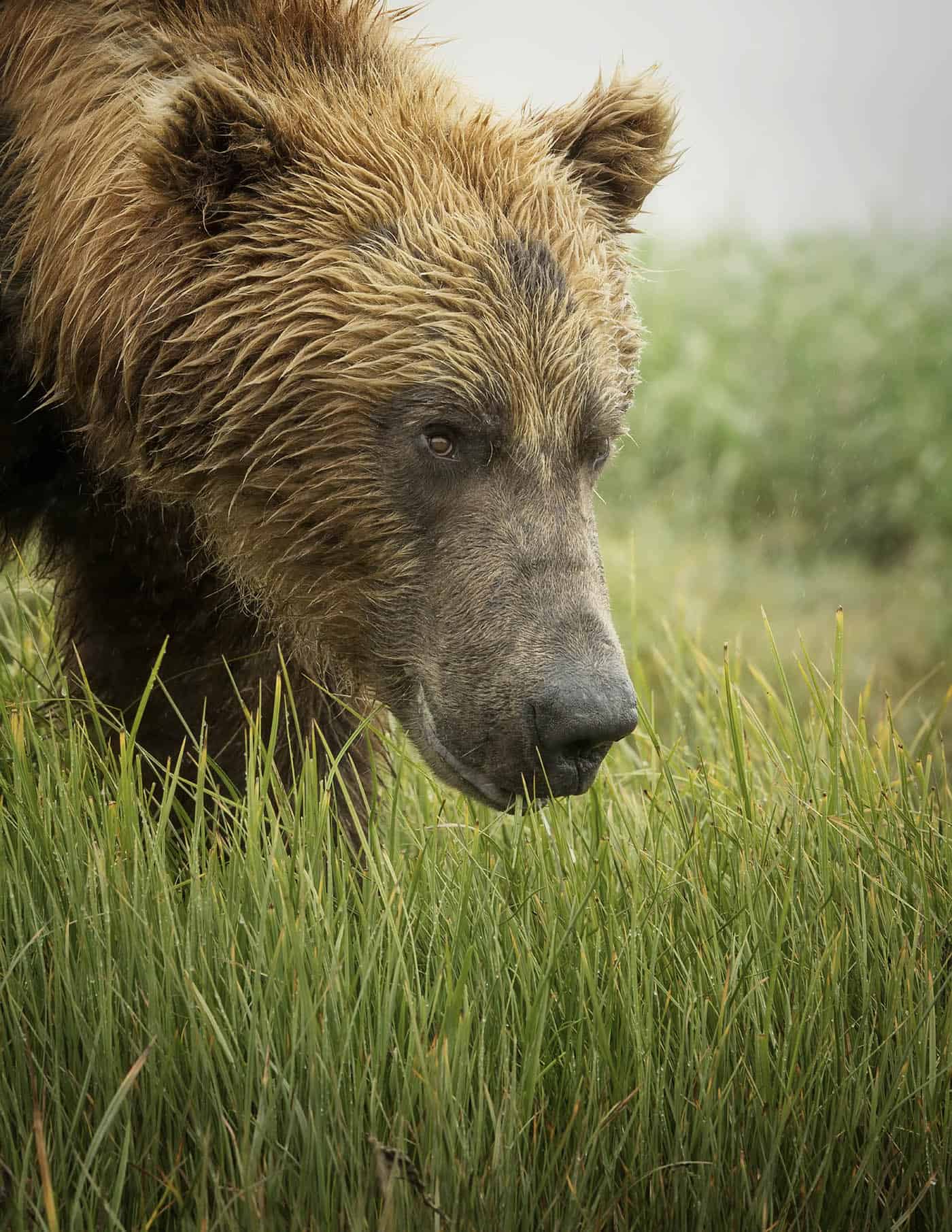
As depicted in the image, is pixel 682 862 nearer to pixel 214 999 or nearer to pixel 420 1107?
pixel 420 1107

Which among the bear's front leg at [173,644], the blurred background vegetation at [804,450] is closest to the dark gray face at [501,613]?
the bear's front leg at [173,644]

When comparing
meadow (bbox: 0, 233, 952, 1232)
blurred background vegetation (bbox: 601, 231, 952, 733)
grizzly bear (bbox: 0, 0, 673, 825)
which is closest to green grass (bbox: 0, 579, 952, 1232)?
meadow (bbox: 0, 233, 952, 1232)

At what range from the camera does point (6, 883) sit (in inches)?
102

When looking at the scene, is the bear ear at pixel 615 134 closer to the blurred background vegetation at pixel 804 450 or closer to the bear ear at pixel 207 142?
the bear ear at pixel 207 142

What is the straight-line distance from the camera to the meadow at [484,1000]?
2.17m

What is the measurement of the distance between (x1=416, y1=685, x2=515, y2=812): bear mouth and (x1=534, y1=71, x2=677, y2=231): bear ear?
1423mm

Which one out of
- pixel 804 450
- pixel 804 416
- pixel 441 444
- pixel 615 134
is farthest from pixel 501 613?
pixel 804 416

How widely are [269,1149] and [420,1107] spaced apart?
28 centimetres

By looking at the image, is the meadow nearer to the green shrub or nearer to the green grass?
the green grass

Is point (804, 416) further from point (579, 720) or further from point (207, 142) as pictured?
point (579, 720)

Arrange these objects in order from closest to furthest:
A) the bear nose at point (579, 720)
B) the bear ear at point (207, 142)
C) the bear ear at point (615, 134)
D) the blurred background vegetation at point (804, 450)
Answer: the bear nose at point (579, 720) → the bear ear at point (207, 142) → the bear ear at point (615, 134) → the blurred background vegetation at point (804, 450)

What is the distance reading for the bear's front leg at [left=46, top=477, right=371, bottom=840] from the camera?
345 cm

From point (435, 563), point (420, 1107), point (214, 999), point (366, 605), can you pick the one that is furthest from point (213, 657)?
point (420, 1107)

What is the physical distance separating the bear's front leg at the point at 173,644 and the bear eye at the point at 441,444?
77cm
